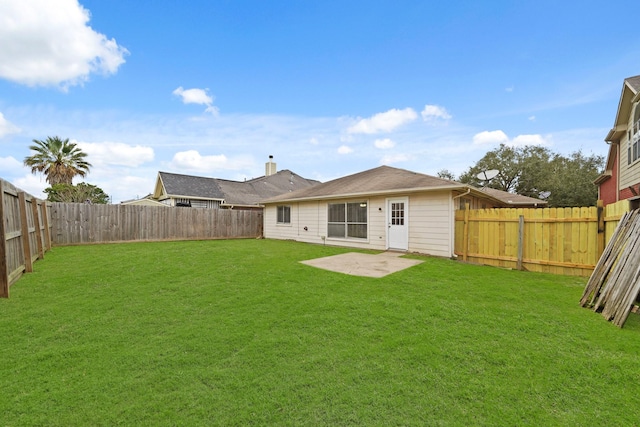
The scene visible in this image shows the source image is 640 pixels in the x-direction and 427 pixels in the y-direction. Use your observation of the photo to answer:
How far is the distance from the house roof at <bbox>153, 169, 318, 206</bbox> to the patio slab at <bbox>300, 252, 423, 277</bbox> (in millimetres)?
11247

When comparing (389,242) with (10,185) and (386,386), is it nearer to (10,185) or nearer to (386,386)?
(386,386)

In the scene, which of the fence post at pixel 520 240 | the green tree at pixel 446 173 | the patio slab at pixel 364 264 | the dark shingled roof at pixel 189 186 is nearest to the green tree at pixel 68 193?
the dark shingled roof at pixel 189 186

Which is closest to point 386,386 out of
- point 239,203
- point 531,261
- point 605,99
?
point 531,261

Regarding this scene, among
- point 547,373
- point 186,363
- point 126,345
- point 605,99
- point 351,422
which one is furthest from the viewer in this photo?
point 605,99

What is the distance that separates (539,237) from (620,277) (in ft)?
10.8

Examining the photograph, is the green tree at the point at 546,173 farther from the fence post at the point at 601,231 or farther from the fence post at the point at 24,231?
the fence post at the point at 24,231

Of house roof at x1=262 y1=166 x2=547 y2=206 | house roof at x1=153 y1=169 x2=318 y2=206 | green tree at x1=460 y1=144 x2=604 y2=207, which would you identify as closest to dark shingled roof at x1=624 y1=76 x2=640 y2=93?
house roof at x1=262 y1=166 x2=547 y2=206

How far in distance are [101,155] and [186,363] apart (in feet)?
84.3

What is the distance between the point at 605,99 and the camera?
11.4 m

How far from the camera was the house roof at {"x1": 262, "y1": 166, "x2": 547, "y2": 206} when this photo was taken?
27.3ft

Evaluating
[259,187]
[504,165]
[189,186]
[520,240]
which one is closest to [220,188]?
[189,186]

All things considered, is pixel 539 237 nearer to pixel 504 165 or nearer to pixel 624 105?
pixel 624 105

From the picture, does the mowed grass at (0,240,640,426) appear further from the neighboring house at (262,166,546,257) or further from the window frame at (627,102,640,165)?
the window frame at (627,102,640,165)

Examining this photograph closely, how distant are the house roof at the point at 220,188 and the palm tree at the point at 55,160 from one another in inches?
234
